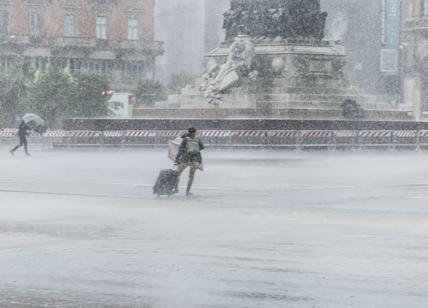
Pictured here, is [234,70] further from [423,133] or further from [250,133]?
[423,133]

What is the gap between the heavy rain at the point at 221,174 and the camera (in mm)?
13305

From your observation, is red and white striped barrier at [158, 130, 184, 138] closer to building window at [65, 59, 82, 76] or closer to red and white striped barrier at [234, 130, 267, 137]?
red and white striped barrier at [234, 130, 267, 137]

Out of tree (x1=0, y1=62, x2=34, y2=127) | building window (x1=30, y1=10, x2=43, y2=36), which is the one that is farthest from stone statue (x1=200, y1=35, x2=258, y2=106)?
building window (x1=30, y1=10, x2=43, y2=36)

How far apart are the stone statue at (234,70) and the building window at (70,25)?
57106mm

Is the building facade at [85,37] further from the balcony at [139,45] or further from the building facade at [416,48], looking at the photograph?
the building facade at [416,48]

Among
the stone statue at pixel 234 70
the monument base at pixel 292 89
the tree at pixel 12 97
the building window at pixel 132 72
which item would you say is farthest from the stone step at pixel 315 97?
the building window at pixel 132 72

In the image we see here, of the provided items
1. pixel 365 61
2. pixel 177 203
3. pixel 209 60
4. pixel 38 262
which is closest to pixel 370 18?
pixel 365 61

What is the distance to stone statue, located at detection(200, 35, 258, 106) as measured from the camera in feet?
171

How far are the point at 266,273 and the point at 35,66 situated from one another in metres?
94.6

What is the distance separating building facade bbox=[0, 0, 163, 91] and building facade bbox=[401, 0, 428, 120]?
2421 centimetres

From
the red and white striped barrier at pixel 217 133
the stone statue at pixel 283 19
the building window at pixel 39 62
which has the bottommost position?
the red and white striped barrier at pixel 217 133

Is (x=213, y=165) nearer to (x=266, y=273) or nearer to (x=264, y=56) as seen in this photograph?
(x=264, y=56)

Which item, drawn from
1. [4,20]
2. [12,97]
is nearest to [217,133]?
[12,97]

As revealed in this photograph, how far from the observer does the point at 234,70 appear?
52.3 meters
